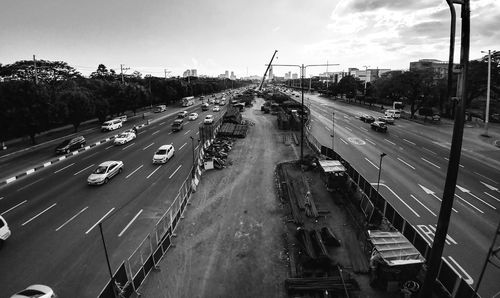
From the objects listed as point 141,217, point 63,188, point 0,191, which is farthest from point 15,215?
point 141,217

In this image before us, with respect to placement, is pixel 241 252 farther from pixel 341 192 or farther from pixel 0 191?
pixel 0 191

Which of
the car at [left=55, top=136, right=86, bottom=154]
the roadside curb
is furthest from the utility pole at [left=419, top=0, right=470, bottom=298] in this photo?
the car at [left=55, top=136, right=86, bottom=154]

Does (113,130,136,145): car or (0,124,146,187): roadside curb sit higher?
(113,130,136,145): car

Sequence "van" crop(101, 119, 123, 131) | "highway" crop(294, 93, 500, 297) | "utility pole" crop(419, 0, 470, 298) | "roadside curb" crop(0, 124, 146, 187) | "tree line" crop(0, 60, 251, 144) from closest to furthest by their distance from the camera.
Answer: "utility pole" crop(419, 0, 470, 298) < "highway" crop(294, 93, 500, 297) < "roadside curb" crop(0, 124, 146, 187) < "tree line" crop(0, 60, 251, 144) < "van" crop(101, 119, 123, 131)

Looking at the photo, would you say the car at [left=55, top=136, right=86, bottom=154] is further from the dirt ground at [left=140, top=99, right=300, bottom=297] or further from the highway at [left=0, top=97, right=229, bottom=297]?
the dirt ground at [left=140, top=99, right=300, bottom=297]

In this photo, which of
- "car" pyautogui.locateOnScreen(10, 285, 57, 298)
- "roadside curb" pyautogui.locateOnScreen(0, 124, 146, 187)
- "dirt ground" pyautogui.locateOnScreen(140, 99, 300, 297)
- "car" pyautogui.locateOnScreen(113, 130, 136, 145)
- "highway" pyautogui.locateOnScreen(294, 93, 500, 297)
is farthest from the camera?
"car" pyautogui.locateOnScreen(113, 130, 136, 145)

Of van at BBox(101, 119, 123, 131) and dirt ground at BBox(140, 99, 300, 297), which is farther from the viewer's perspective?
van at BBox(101, 119, 123, 131)

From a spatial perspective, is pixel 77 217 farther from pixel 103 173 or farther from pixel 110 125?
pixel 110 125
